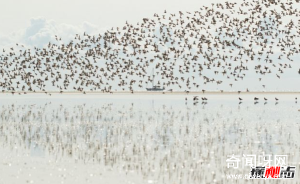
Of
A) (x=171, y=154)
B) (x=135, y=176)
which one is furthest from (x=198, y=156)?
(x=135, y=176)

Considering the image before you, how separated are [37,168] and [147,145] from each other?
1007cm

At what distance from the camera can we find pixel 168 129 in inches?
1875

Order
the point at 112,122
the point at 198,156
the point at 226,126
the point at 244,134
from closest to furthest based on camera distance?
1. the point at 198,156
2. the point at 244,134
3. the point at 226,126
4. the point at 112,122

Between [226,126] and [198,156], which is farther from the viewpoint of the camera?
[226,126]

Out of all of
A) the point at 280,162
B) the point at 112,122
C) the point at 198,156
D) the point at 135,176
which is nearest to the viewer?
the point at 135,176

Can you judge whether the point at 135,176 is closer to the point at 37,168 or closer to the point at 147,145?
the point at 37,168

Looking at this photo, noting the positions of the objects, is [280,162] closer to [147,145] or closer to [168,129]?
[147,145]

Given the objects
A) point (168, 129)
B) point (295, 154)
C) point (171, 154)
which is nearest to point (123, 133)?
point (168, 129)

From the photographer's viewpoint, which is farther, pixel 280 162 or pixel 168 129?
pixel 168 129

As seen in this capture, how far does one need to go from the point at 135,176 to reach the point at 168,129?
2205 cm

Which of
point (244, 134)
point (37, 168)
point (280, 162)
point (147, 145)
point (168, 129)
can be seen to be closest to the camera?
point (37, 168)

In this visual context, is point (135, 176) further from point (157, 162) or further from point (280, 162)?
point (280, 162)

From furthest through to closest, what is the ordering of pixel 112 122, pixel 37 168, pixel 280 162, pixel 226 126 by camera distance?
pixel 112 122, pixel 226 126, pixel 280 162, pixel 37 168

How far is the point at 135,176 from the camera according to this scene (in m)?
25.7
